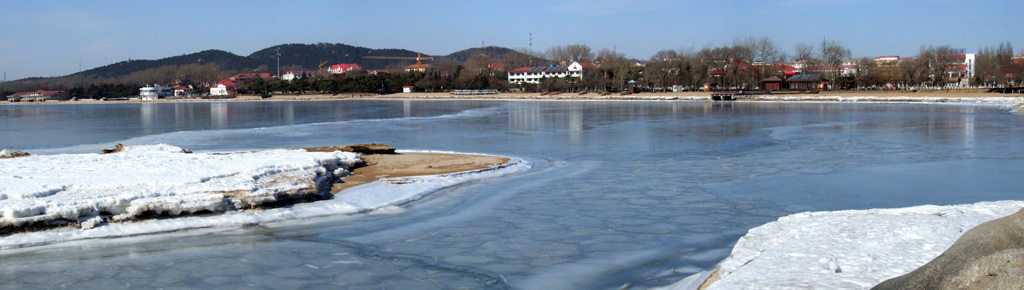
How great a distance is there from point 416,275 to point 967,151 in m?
14.3

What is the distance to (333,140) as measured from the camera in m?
21.8

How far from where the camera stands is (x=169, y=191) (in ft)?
29.9

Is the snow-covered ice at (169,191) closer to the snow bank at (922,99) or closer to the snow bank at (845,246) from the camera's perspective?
the snow bank at (845,246)

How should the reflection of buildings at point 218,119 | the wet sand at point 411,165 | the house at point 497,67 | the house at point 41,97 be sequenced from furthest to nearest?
the house at point 497,67 → the house at point 41,97 → the reflection of buildings at point 218,119 → the wet sand at point 411,165

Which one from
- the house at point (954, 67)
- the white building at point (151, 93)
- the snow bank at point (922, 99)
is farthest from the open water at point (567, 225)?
the white building at point (151, 93)

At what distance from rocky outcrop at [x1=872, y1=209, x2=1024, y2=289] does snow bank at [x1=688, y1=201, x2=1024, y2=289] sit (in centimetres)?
100

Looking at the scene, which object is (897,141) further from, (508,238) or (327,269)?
(327,269)

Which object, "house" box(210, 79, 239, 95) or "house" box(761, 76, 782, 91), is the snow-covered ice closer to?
"house" box(761, 76, 782, 91)

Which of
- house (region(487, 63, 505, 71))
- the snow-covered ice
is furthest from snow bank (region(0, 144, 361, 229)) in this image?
house (region(487, 63, 505, 71))

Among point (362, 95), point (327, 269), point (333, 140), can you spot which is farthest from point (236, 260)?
point (362, 95)

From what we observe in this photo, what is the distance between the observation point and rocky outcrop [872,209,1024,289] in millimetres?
3004

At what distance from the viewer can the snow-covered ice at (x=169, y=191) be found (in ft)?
26.3

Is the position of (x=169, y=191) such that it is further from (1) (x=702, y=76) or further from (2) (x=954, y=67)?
(2) (x=954, y=67)

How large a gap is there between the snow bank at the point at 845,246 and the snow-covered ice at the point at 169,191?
17.2 feet
